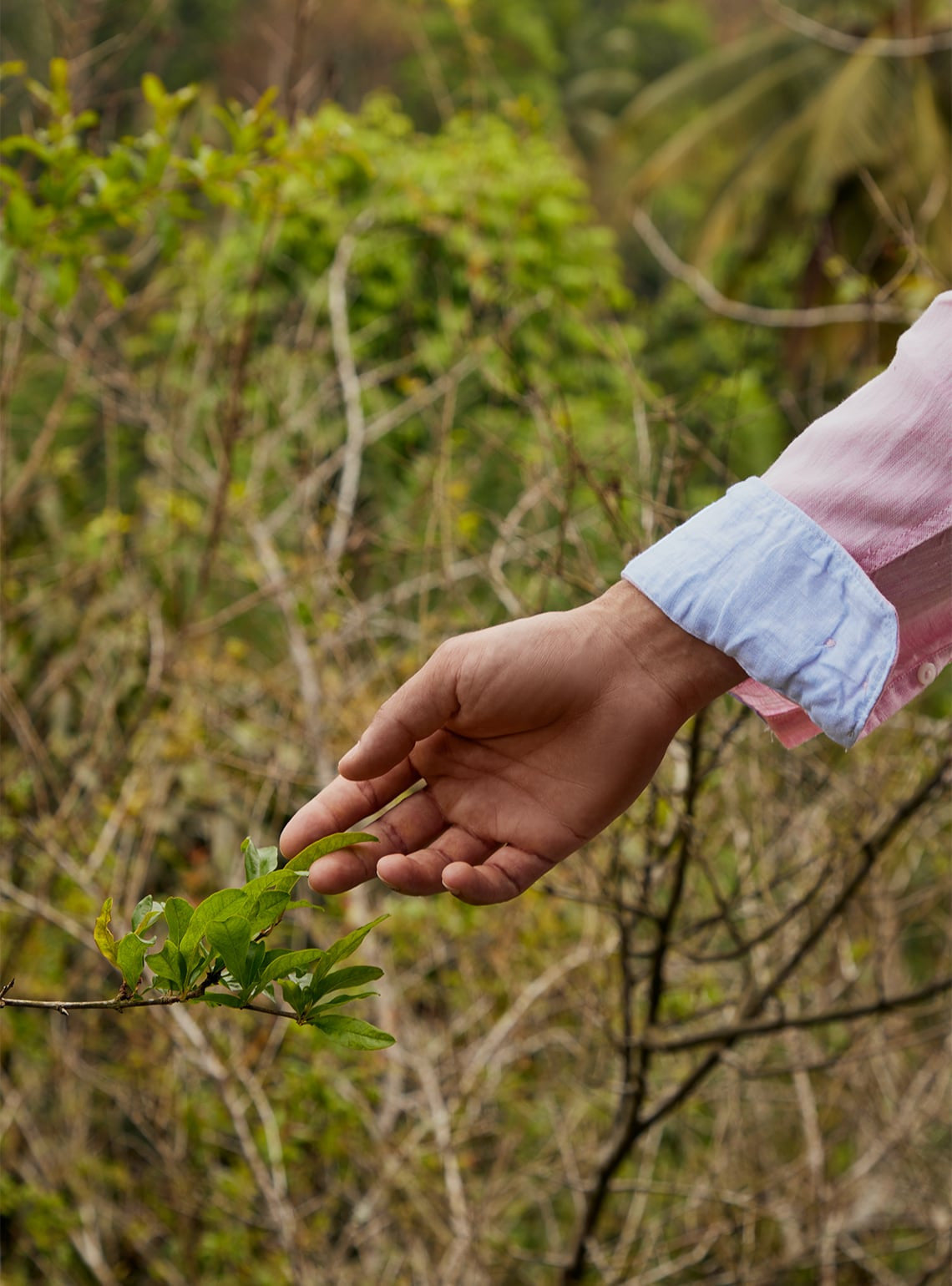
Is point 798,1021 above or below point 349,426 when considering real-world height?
below

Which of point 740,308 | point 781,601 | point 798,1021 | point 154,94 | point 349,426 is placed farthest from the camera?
point 349,426

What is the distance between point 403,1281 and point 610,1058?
0.67 meters

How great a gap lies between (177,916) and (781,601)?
1.96 feet

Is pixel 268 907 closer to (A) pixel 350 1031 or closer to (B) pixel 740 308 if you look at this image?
(A) pixel 350 1031

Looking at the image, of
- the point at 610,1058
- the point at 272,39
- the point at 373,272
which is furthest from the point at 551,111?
the point at 610,1058

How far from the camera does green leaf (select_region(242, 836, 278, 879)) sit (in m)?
0.91

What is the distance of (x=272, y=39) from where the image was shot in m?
2.86

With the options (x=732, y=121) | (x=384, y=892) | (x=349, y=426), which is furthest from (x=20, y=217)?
(x=732, y=121)

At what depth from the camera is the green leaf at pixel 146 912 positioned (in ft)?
2.81

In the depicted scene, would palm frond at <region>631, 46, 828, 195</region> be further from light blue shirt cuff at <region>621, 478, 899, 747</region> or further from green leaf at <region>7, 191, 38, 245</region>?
light blue shirt cuff at <region>621, 478, 899, 747</region>

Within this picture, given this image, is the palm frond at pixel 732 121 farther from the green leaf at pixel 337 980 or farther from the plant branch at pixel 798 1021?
the green leaf at pixel 337 980

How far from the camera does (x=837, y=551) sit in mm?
→ 1108

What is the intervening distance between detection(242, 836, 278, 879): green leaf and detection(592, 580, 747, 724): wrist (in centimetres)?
42

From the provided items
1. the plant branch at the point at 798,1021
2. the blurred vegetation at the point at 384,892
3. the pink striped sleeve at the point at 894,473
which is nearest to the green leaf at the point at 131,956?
the pink striped sleeve at the point at 894,473
